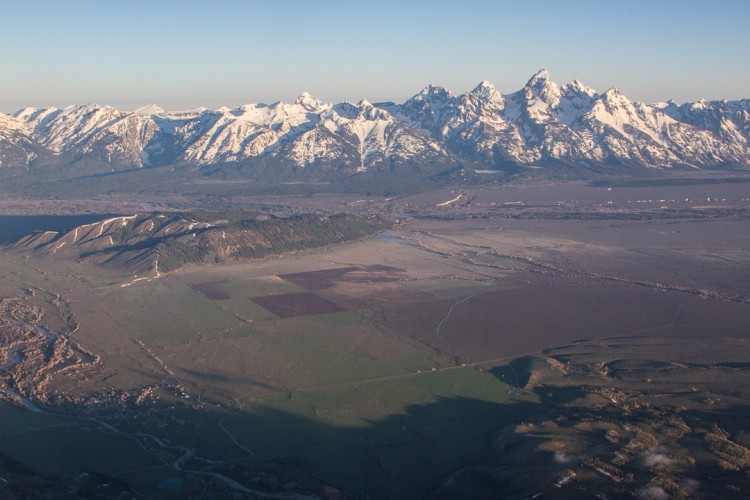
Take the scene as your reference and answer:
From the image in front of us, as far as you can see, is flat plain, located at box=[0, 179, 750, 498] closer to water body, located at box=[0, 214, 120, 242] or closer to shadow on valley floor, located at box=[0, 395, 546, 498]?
shadow on valley floor, located at box=[0, 395, 546, 498]

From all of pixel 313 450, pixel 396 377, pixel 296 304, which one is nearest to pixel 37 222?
pixel 296 304

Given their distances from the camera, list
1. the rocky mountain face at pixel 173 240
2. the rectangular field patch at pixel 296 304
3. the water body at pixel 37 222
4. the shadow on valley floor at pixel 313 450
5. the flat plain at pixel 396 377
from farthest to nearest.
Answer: the water body at pixel 37 222, the rocky mountain face at pixel 173 240, the rectangular field patch at pixel 296 304, the flat plain at pixel 396 377, the shadow on valley floor at pixel 313 450

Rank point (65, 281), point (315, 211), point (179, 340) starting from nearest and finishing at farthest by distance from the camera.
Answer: point (179, 340) → point (65, 281) → point (315, 211)

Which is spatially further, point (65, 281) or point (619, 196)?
point (619, 196)

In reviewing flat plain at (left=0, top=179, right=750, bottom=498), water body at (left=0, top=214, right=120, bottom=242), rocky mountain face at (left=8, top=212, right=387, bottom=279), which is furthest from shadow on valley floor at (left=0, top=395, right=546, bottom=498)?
water body at (left=0, top=214, right=120, bottom=242)

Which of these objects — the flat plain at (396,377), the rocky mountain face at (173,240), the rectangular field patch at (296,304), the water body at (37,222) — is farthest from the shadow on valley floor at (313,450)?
the water body at (37,222)

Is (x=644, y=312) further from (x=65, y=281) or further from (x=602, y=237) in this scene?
(x=65, y=281)

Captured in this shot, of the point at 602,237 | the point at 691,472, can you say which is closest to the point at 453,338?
the point at 691,472

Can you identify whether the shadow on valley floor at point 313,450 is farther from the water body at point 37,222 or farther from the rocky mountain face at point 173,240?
the water body at point 37,222
